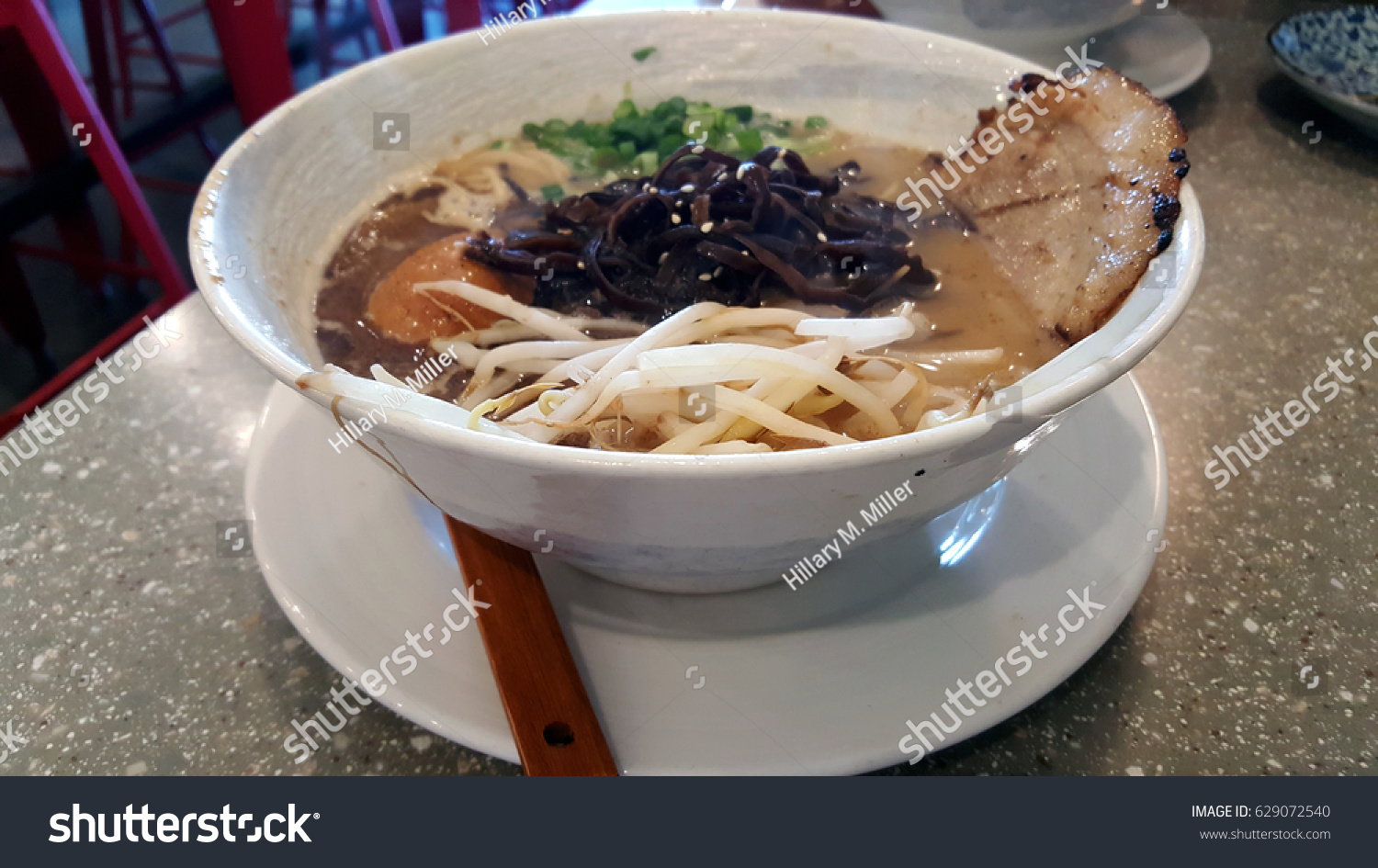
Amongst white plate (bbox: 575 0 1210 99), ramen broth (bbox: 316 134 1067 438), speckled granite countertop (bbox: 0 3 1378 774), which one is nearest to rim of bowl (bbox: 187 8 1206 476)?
ramen broth (bbox: 316 134 1067 438)

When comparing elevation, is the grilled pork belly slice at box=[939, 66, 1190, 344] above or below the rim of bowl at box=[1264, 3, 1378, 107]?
above

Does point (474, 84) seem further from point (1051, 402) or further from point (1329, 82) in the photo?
point (1329, 82)

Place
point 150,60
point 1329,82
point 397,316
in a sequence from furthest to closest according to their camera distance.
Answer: point 150,60, point 1329,82, point 397,316

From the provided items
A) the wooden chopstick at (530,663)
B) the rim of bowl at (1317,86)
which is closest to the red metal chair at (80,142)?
the wooden chopstick at (530,663)

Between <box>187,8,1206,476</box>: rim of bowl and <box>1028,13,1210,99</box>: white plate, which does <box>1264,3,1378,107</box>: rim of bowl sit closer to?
<box>1028,13,1210,99</box>: white plate

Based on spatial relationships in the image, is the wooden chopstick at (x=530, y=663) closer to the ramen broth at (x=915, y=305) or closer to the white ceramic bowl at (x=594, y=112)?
the white ceramic bowl at (x=594, y=112)

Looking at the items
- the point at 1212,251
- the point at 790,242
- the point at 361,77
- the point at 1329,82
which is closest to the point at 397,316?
the point at 361,77
